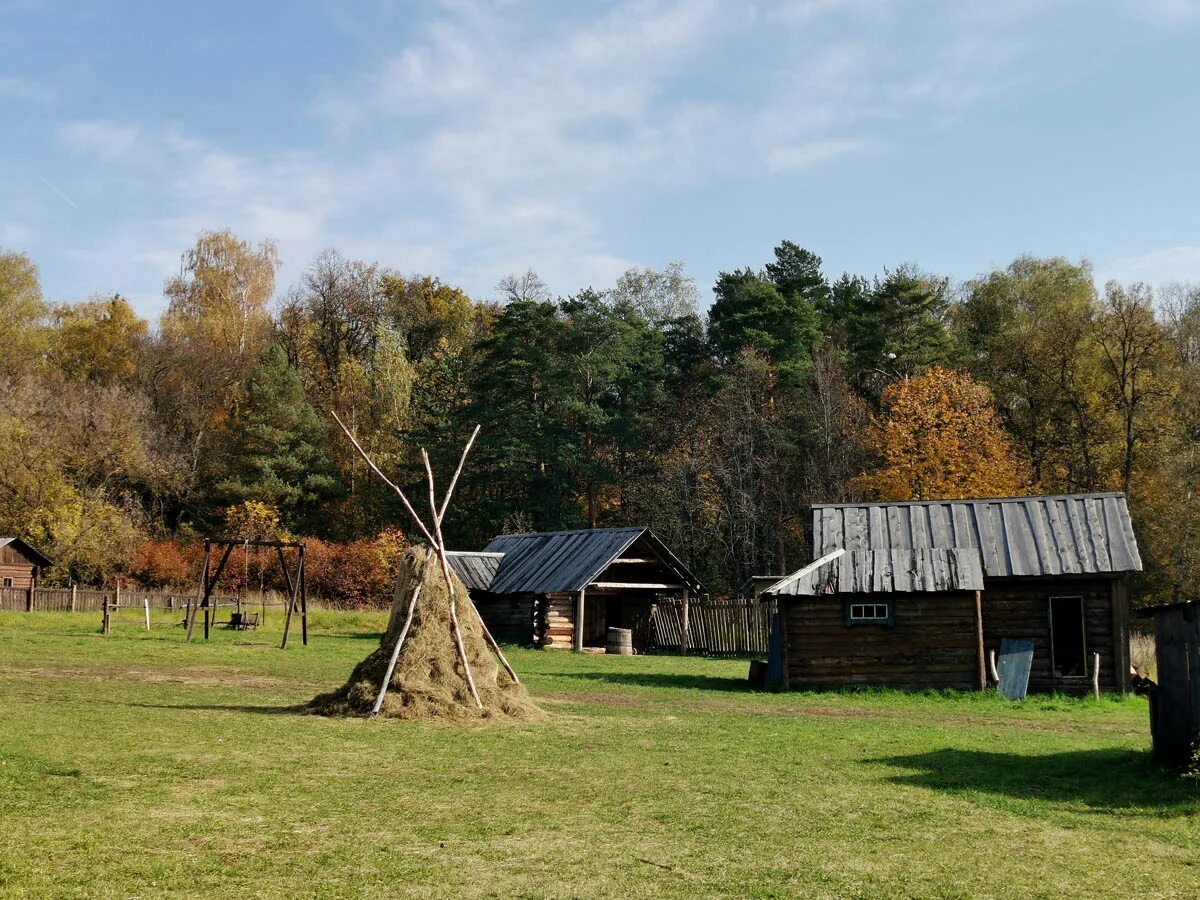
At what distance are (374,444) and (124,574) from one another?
14.4m

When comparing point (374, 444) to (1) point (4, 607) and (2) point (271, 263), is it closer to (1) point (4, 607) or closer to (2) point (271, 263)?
(2) point (271, 263)

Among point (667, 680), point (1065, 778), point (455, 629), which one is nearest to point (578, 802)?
point (1065, 778)

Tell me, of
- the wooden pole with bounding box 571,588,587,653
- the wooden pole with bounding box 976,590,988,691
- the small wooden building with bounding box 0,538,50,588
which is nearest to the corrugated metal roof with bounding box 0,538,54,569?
the small wooden building with bounding box 0,538,50,588

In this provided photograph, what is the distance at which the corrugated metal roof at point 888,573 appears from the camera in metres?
25.0

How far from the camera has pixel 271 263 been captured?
7506cm

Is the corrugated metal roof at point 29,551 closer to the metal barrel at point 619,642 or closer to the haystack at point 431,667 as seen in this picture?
the metal barrel at point 619,642

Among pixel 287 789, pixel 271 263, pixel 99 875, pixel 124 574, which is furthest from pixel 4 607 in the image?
pixel 99 875

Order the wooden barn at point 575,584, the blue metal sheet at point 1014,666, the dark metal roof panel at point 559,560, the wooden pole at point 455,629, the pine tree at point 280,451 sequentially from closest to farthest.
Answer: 1. the wooden pole at point 455,629
2. the blue metal sheet at point 1014,666
3. the dark metal roof panel at point 559,560
4. the wooden barn at point 575,584
5. the pine tree at point 280,451

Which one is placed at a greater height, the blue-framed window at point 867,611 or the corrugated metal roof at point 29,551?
the corrugated metal roof at point 29,551

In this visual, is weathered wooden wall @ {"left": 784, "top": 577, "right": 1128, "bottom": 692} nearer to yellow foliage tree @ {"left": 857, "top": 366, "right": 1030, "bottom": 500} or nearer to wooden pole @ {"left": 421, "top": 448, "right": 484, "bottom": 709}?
wooden pole @ {"left": 421, "top": 448, "right": 484, "bottom": 709}

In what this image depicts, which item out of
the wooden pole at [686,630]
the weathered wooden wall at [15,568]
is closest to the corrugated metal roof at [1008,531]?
the wooden pole at [686,630]

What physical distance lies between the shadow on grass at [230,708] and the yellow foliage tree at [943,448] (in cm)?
3584

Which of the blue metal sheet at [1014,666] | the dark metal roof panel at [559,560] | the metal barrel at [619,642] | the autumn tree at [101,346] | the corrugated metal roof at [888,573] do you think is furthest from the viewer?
the autumn tree at [101,346]

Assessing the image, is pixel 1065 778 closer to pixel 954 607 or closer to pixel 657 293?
pixel 954 607
